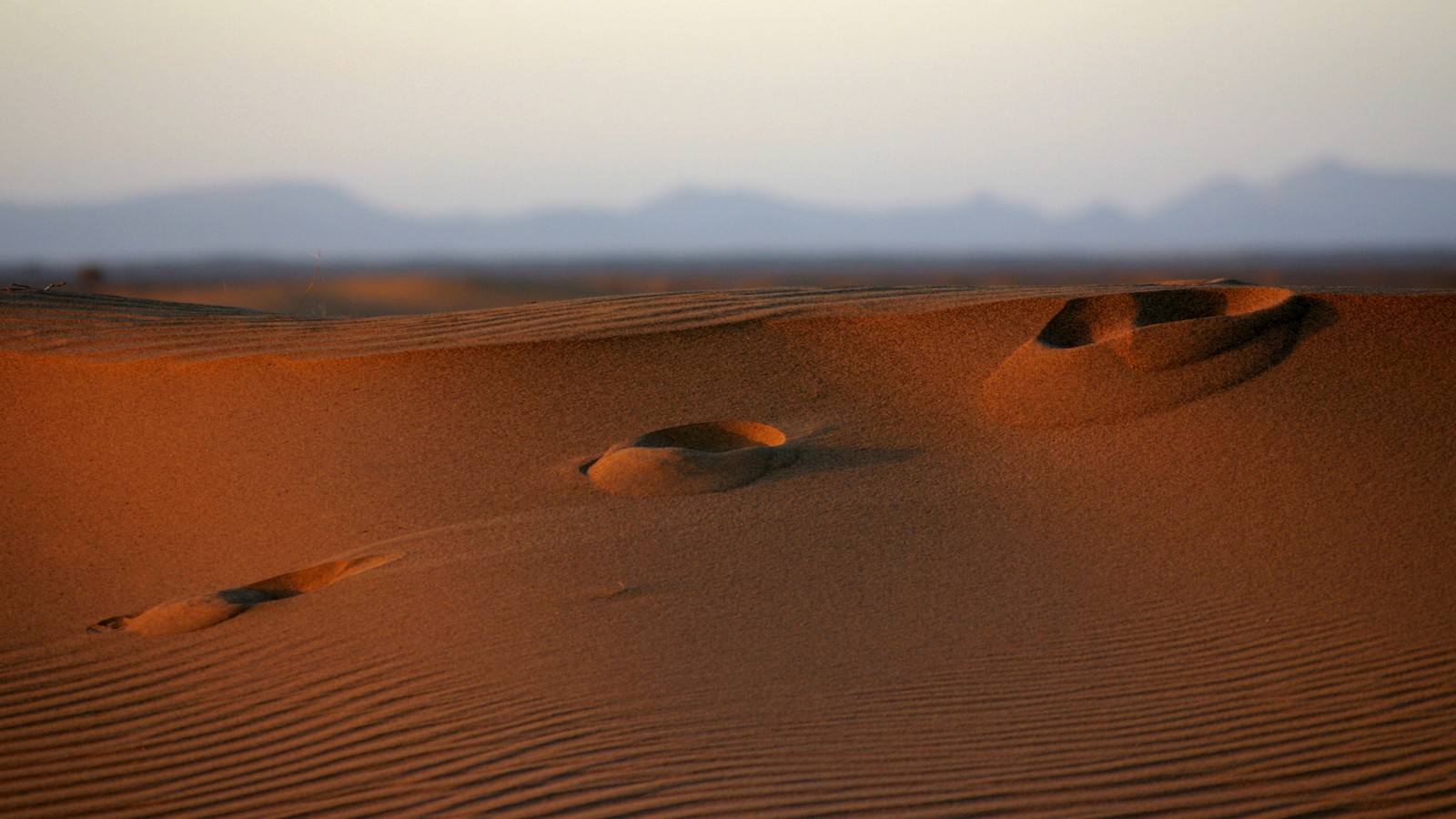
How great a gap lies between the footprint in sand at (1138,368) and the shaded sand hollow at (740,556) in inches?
1.1

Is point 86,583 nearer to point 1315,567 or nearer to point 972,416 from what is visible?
point 972,416

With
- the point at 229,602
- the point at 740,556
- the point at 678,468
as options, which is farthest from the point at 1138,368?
the point at 229,602

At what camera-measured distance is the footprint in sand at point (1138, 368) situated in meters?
6.19

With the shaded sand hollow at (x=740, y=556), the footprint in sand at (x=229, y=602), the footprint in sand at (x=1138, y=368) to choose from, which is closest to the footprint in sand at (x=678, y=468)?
the shaded sand hollow at (x=740, y=556)

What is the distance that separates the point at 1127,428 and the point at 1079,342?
1130 millimetres

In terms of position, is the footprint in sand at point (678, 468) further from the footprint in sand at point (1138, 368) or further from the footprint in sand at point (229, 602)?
the footprint in sand at point (1138, 368)

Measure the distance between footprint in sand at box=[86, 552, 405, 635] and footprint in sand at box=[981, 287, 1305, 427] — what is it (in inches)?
150

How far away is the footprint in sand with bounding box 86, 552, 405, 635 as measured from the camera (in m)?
4.37

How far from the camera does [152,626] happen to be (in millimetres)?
4371

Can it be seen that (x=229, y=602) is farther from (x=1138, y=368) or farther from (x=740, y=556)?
(x=1138, y=368)

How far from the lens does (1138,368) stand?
20.8 ft

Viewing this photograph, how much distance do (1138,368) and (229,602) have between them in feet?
17.0

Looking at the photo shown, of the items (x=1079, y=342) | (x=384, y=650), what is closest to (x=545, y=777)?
(x=384, y=650)

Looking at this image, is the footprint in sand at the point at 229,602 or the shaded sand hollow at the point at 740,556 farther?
the footprint in sand at the point at 229,602
